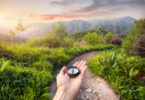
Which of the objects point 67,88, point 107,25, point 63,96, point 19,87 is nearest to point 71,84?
point 67,88

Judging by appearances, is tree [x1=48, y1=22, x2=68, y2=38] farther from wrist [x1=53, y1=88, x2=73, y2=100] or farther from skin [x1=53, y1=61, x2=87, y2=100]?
wrist [x1=53, y1=88, x2=73, y2=100]

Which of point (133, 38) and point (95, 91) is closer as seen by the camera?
point (95, 91)

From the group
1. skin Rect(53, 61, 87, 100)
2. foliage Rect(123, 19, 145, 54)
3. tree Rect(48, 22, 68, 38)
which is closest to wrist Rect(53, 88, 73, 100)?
skin Rect(53, 61, 87, 100)

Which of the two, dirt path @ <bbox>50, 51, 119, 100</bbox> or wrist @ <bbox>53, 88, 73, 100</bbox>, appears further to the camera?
dirt path @ <bbox>50, 51, 119, 100</bbox>

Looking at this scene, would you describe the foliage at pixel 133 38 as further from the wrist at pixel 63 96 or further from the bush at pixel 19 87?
the bush at pixel 19 87

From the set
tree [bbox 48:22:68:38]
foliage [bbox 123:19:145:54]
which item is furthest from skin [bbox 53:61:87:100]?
tree [bbox 48:22:68:38]

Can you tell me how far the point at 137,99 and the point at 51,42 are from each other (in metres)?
7.14

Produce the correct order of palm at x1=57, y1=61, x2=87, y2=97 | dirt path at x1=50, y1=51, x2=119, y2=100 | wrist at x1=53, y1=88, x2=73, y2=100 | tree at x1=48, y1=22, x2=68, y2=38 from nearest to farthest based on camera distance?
wrist at x1=53, y1=88, x2=73, y2=100
palm at x1=57, y1=61, x2=87, y2=97
dirt path at x1=50, y1=51, x2=119, y2=100
tree at x1=48, y1=22, x2=68, y2=38

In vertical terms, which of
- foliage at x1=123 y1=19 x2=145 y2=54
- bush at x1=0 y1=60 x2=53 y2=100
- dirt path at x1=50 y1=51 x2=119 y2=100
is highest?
foliage at x1=123 y1=19 x2=145 y2=54

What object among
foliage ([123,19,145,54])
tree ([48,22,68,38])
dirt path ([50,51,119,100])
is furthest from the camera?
tree ([48,22,68,38])

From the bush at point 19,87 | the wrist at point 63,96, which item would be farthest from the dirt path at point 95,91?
the wrist at point 63,96

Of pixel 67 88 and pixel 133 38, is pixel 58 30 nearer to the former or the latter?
pixel 133 38

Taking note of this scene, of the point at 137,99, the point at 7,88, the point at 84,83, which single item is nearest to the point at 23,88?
the point at 7,88

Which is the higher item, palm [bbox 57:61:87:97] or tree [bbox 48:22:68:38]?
tree [bbox 48:22:68:38]
